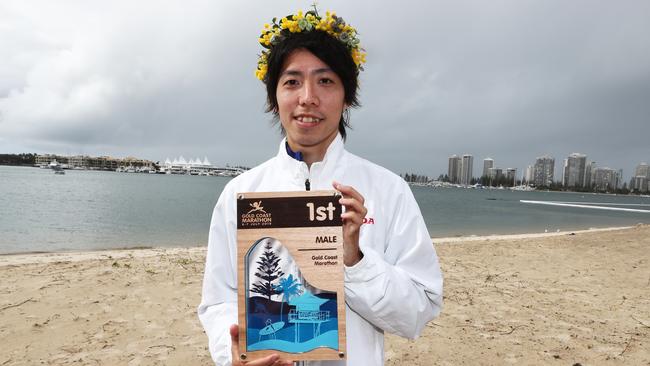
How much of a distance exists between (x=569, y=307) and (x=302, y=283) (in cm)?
722

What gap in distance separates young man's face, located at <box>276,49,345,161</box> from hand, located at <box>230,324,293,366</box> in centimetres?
98

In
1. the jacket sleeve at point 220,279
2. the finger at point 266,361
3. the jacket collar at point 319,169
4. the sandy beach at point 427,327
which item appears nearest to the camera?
the finger at point 266,361

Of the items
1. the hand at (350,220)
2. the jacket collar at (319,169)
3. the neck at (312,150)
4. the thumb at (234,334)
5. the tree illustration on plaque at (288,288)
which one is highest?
the neck at (312,150)

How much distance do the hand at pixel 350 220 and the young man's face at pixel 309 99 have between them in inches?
18.4

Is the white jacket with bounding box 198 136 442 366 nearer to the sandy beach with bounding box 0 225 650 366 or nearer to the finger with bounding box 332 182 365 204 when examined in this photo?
the finger with bounding box 332 182 365 204

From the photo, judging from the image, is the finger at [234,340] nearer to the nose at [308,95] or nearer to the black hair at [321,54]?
the nose at [308,95]

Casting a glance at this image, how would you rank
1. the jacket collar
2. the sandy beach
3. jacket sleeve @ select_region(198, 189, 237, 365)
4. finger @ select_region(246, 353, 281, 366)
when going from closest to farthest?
finger @ select_region(246, 353, 281, 366) < jacket sleeve @ select_region(198, 189, 237, 365) < the jacket collar < the sandy beach

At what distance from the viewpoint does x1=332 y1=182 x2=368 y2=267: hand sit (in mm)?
1609

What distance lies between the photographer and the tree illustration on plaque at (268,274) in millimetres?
1643

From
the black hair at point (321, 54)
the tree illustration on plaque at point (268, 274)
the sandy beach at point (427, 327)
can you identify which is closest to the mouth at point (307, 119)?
the black hair at point (321, 54)

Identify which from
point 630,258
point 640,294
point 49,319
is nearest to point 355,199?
point 49,319

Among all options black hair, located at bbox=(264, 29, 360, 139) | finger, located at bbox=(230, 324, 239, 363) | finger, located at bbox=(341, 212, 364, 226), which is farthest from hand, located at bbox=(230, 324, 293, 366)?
black hair, located at bbox=(264, 29, 360, 139)

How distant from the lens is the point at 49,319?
19.1ft

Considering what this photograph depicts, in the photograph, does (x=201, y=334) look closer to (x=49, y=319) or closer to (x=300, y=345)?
(x=49, y=319)
